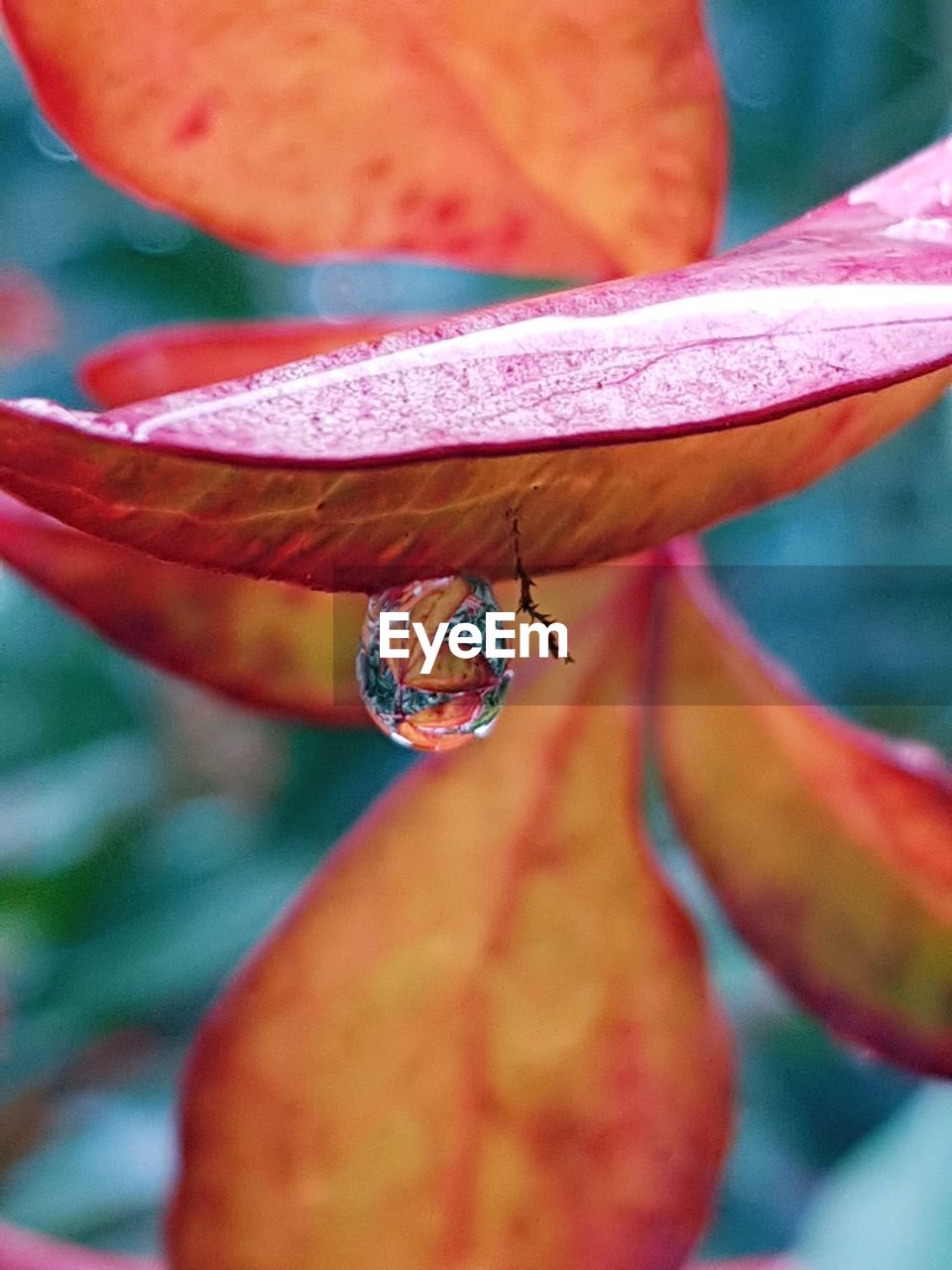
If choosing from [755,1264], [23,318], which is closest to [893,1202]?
[755,1264]

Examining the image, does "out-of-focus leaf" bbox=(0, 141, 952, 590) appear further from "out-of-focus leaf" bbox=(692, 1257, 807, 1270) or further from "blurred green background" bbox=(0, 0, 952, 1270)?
"out-of-focus leaf" bbox=(692, 1257, 807, 1270)

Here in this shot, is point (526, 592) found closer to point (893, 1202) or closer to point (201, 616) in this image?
point (201, 616)

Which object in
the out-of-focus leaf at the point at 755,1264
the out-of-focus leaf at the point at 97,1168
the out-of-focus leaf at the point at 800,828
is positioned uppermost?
the out-of-focus leaf at the point at 800,828

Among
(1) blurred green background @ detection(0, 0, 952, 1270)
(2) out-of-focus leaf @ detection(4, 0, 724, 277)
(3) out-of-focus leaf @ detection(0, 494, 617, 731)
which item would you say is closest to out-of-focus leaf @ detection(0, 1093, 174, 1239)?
(1) blurred green background @ detection(0, 0, 952, 1270)

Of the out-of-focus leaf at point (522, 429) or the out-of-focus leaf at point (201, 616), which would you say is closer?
the out-of-focus leaf at point (522, 429)

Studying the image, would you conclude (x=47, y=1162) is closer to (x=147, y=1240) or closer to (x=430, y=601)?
(x=147, y=1240)

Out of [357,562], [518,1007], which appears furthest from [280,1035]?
[357,562]

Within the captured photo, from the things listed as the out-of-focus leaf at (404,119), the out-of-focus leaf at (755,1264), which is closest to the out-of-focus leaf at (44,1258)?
the out-of-focus leaf at (755,1264)

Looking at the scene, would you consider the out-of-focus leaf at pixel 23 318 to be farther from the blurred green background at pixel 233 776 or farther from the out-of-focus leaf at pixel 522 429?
the out-of-focus leaf at pixel 522 429
